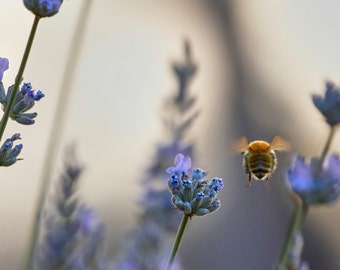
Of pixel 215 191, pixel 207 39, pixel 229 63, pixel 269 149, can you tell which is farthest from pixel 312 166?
pixel 229 63

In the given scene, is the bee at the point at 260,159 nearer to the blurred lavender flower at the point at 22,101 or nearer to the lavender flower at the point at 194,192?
the lavender flower at the point at 194,192

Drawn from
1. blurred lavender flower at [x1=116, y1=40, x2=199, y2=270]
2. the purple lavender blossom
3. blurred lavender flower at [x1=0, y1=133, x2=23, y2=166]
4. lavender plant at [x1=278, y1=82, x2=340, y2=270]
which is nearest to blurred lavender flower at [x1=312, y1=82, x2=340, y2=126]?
lavender plant at [x1=278, y1=82, x2=340, y2=270]

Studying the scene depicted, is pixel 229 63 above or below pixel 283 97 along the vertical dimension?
above

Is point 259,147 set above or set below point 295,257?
above

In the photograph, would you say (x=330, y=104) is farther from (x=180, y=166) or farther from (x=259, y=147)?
(x=180, y=166)

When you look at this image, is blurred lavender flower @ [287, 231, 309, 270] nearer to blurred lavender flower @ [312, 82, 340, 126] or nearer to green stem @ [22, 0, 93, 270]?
blurred lavender flower @ [312, 82, 340, 126]

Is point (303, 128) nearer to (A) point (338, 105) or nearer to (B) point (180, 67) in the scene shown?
(B) point (180, 67)

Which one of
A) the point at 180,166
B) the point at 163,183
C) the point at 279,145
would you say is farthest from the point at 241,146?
the point at 163,183
